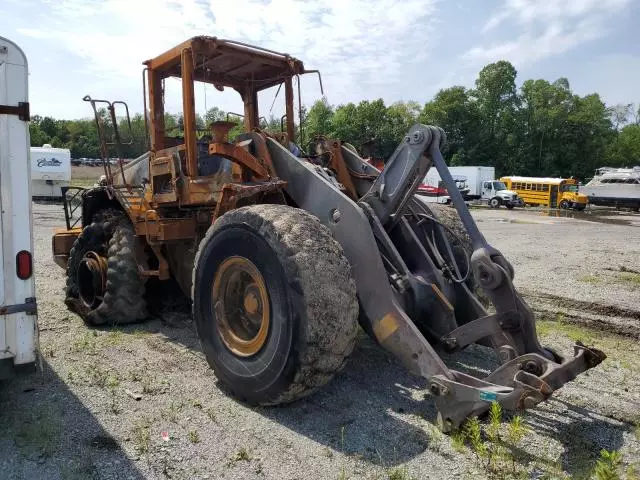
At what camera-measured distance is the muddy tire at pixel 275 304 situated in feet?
12.1

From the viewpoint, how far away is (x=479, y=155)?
58.1 meters

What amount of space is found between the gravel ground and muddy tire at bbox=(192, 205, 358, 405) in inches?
12.0

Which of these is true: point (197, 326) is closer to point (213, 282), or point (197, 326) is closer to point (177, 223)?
point (213, 282)

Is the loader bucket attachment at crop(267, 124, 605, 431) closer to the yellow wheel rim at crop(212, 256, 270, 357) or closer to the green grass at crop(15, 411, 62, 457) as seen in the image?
the yellow wheel rim at crop(212, 256, 270, 357)

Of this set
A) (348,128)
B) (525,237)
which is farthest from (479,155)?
(525,237)

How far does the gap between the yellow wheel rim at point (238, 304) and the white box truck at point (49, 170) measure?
2391 cm

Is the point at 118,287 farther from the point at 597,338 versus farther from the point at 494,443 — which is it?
the point at 597,338

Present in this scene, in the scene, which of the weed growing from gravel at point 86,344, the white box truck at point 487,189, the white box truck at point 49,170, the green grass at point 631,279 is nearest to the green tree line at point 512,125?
the white box truck at point 487,189

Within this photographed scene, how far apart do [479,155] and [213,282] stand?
5717 cm

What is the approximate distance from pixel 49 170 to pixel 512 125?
49.1m

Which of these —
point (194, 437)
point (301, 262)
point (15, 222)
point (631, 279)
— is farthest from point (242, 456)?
point (631, 279)

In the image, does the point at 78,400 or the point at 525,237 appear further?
the point at 525,237

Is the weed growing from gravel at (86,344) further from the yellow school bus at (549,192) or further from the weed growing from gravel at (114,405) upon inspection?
the yellow school bus at (549,192)

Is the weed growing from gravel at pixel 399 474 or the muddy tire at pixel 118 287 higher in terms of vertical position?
the muddy tire at pixel 118 287
